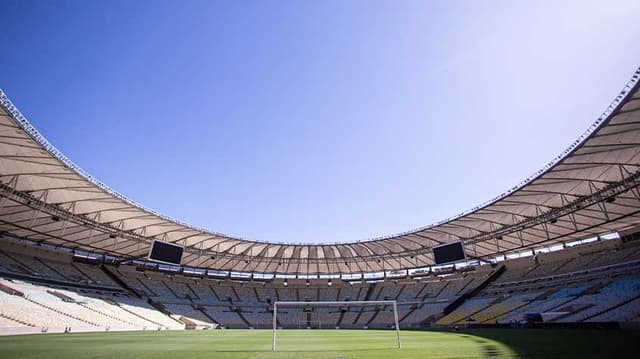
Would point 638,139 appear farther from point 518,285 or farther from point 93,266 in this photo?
point 93,266

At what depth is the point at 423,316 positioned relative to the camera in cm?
4234

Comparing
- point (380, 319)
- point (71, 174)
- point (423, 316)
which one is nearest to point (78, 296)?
point (71, 174)

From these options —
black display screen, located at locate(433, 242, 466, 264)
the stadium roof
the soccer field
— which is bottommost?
the soccer field

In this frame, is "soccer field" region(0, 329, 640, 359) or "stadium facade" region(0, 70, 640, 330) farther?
"stadium facade" region(0, 70, 640, 330)

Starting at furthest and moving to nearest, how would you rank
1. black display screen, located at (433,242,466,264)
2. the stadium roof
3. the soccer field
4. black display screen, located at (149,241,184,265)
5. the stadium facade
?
black display screen, located at (433,242,466,264) < black display screen, located at (149,241,184,265) < the stadium facade < the stadium roof < the soccer field

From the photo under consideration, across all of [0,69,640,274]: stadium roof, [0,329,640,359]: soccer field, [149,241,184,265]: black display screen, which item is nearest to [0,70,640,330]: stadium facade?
[0,69,640,274]: stadium roof

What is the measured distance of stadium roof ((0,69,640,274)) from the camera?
17.8m

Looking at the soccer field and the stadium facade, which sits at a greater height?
the stadium facade

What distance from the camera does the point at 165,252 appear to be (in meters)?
31.6

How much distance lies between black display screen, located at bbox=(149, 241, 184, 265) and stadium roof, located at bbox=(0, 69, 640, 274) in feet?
5.64

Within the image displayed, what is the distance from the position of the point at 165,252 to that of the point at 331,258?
22.1 m

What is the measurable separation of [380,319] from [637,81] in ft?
129

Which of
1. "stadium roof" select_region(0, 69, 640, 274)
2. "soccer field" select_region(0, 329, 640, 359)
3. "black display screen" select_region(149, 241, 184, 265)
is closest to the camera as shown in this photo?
"soccer field" select_region(0, 329, 640, 359)

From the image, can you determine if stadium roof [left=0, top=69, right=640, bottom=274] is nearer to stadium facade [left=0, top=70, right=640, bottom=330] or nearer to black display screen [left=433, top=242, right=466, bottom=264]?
stadium facade [left=0, top=70, right=640, bottom=330]
